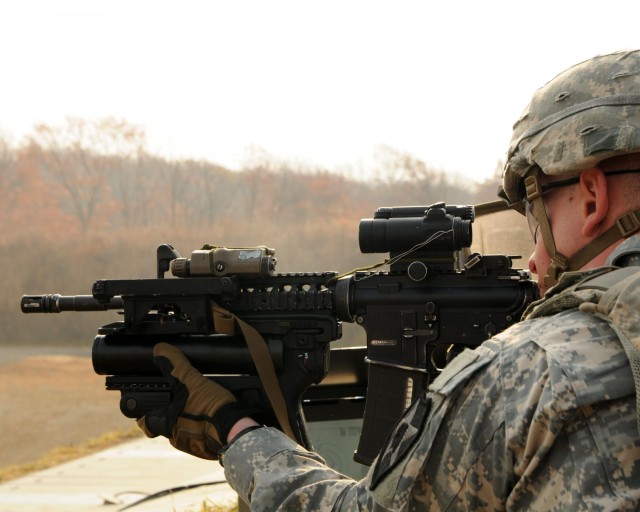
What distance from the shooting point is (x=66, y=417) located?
1437 centimetres

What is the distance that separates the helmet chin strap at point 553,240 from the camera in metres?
1.77

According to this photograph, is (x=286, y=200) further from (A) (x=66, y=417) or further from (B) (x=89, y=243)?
(A) (x=66, y=417)

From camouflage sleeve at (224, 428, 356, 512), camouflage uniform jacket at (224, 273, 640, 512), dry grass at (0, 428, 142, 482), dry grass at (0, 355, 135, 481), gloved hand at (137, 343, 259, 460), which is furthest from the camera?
dry grass at (0, 355, 135, 481)

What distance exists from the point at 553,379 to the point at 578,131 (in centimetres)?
60

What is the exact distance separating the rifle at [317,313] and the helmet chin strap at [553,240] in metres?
1.29

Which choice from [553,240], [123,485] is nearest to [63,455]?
[123,485]

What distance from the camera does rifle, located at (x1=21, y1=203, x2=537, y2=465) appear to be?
3.30m

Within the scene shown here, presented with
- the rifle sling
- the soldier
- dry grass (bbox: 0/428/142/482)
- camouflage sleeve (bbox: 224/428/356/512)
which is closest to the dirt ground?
dry grass (bbox: 0/428/142/482)

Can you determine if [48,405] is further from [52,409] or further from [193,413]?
[193,413]

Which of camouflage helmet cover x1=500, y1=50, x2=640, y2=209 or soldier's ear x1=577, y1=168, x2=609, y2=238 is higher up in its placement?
camouflage helmet cover x1=500, y1=50, x2=640, y2=209

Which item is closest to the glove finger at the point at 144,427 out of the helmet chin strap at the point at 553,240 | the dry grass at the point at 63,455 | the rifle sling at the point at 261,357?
the rifle sling at the point at 261,357

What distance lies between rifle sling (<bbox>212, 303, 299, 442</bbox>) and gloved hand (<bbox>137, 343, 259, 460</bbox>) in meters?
0.21

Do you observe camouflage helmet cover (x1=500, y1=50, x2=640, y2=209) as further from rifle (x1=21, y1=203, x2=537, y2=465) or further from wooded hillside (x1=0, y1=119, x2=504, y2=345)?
wooded hillside (x1=0, y1=119, x2=504, y2=345)

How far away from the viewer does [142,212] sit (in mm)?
23766
